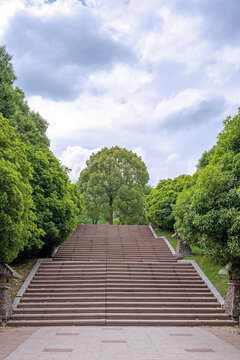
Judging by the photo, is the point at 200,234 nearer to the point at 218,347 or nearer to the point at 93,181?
the point at 218,347

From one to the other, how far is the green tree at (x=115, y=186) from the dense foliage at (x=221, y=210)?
69.9 feet

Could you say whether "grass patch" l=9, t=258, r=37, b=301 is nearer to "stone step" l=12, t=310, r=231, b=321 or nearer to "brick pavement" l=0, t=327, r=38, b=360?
"stone step" l=12, t=310, r=231, b=321

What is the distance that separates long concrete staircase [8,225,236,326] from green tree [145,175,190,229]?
5.56 meters

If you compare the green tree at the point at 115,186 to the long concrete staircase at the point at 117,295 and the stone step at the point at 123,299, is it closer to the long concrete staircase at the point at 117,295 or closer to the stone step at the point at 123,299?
the long concrete staircase at the point at 117,295

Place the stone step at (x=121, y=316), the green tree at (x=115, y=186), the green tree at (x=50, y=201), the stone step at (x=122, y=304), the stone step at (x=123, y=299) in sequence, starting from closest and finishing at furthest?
the stone step at (x=121, y=316) → the stone step at (x=122, y=304) → the stone step at (x=123, y=299) → the green tree at (x=50, y=201) → the green tree at (x=115, y=186)

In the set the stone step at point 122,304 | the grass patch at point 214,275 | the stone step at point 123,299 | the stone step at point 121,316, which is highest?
the grass patch at point 214,275

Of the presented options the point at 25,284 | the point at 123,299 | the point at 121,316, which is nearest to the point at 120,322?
the point at 121,316

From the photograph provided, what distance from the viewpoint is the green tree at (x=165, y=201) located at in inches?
872

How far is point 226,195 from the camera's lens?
26.2 feet

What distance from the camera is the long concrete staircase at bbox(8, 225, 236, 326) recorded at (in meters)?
9.62

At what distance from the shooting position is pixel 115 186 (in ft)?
102

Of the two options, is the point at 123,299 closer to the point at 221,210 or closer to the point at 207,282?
the point at 207,282

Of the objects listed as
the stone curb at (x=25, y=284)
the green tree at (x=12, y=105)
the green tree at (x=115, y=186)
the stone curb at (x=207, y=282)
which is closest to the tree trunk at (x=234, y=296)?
the stone curb at (x=207, y=282)

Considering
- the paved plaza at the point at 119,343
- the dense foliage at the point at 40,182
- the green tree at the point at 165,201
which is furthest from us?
the green tree at the point at 165,201
